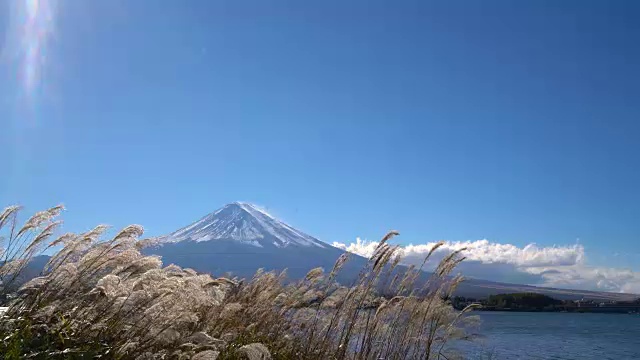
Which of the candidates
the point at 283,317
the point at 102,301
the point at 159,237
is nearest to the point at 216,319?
the point at 159,237

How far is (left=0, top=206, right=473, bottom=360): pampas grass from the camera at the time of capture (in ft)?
11.6

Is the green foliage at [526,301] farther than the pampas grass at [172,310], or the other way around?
the green foliage at [526,301]

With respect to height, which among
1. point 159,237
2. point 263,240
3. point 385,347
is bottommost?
point 385,347

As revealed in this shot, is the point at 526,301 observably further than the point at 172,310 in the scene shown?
Yes

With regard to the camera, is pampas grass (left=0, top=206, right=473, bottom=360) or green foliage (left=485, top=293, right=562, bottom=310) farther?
green foliage (left=485, top=293, right=562, bottom=310)

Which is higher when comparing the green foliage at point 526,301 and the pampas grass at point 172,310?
the green foliage at point 526,301

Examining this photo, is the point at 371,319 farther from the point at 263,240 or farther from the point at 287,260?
the point at 263,240

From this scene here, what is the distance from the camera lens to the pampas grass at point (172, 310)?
3.52 m

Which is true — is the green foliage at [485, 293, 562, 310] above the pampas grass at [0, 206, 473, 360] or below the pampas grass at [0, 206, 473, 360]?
above

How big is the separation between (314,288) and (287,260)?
158 metres

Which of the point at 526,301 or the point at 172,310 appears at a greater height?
the point at 526,301

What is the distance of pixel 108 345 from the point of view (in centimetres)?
362

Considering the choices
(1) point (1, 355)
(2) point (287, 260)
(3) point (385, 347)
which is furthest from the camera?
(2) point (287, 260)

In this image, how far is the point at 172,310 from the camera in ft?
11.9
